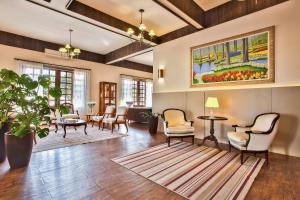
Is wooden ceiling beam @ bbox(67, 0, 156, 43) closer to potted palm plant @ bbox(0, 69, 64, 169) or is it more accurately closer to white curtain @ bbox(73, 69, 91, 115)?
potted palm plant @ bbox(0, 69, 64, 169)

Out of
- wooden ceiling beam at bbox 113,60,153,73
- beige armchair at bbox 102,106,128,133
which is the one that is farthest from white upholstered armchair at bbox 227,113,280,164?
wooden ceiling beam at bbox 113,60,153,73

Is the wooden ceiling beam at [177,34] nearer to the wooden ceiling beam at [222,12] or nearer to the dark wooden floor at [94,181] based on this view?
the wooden ceiling beam at [222,12]

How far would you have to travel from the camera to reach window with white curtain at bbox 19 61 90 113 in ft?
21.6

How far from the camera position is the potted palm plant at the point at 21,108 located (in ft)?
8.38

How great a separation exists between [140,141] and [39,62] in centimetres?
520

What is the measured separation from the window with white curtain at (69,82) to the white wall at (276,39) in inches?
177

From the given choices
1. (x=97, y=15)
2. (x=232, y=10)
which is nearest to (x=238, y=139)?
(x=232, y=10)

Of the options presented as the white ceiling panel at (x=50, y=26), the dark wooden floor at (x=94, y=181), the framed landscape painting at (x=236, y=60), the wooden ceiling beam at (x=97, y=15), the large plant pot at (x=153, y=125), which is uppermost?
the white ceiling panel at (x=50, y=26)

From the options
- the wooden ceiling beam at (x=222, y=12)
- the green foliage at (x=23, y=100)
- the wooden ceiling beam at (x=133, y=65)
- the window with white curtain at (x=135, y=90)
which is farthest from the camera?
the window with white curtain at (x=135, y=90)

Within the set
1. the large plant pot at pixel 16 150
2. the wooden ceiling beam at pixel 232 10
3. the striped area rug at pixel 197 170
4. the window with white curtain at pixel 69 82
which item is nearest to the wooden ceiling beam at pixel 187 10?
the wooden ceiling beam at pixel 232 10

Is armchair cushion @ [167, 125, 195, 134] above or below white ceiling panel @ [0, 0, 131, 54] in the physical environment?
below

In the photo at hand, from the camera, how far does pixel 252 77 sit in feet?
12.6

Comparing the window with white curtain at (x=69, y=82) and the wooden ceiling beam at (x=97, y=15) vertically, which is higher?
the wooden ceiling beam at (x=97, y=15)

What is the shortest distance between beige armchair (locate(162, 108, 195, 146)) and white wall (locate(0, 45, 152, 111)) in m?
4.82
